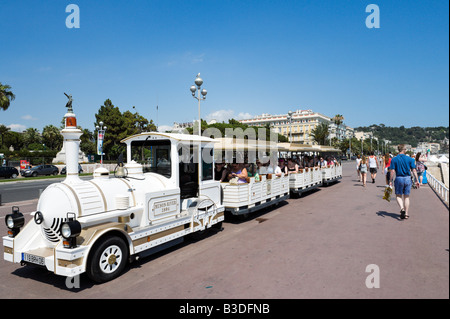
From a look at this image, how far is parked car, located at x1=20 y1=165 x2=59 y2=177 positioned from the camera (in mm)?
31300

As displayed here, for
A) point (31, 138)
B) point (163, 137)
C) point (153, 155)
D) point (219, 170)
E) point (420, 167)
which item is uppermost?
point (31, 138)

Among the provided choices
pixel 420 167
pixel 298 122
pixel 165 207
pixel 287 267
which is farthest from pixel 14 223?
pixel 298 122

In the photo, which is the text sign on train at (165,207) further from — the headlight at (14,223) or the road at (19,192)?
the road at (19,192)

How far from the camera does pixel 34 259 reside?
4.53 metres

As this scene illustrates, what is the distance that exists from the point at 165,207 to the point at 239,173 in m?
3.62

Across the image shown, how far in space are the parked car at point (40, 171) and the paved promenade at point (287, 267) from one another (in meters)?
31.0

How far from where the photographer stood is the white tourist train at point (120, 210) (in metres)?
4.38

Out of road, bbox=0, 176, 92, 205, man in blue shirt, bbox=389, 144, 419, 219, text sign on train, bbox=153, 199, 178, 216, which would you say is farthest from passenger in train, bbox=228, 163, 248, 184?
road, bbox=0, 176, 92, 205

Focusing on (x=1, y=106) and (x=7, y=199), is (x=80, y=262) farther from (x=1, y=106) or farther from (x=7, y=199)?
(x=1, y=106)

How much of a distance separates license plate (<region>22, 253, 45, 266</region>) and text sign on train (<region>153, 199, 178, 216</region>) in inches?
73.8

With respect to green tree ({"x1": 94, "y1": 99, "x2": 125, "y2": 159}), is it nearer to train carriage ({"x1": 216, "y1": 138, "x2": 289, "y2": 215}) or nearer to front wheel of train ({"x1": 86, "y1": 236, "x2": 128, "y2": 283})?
train carriage ({"x1": 216, "y1": 138, "x2": 289, "y2": 215})

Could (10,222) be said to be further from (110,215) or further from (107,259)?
(107,259)
